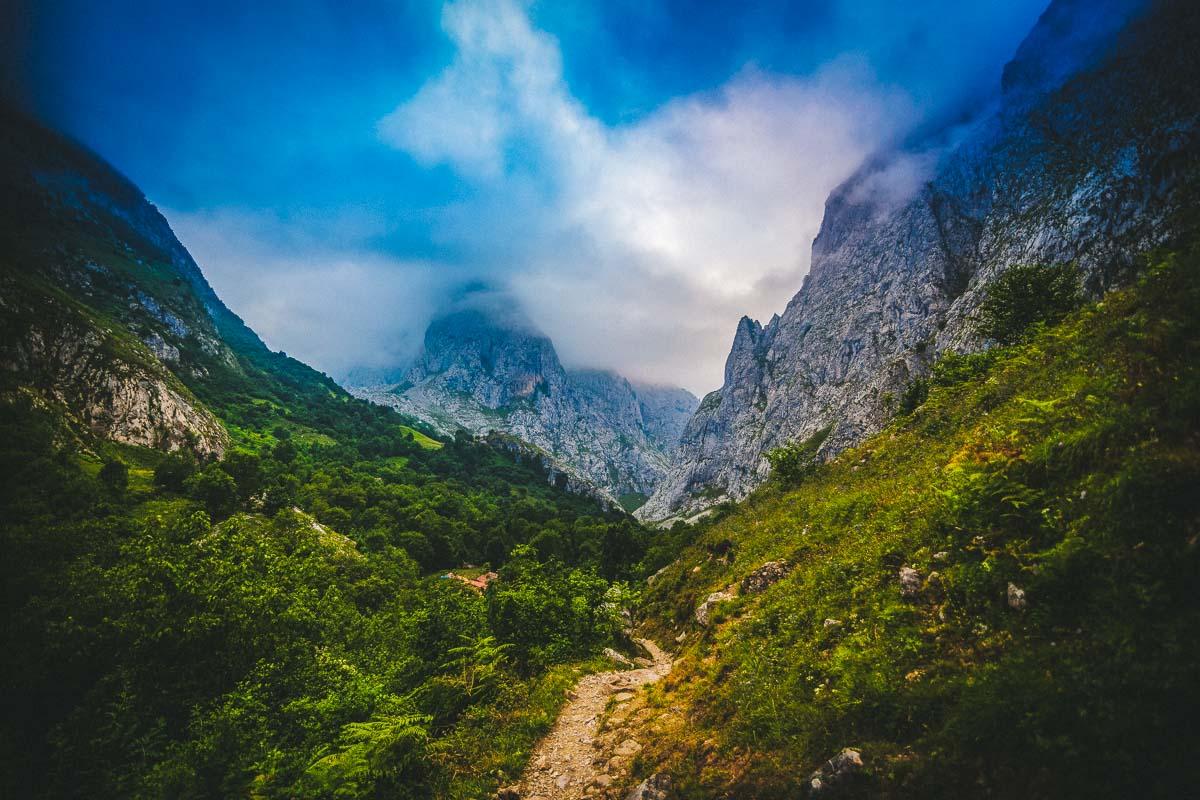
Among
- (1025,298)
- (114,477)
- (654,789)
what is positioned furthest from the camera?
(114,477)

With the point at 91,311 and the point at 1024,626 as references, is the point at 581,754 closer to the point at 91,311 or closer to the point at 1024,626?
the point at 1024,626

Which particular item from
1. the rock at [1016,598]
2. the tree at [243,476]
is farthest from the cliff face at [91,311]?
the rock at [1016,598]

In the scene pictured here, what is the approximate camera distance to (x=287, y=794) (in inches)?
356

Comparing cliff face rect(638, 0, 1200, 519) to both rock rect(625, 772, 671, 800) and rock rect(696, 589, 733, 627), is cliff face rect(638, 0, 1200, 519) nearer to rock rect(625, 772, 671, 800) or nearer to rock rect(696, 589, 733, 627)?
rock rect(696, 589, 733, 627)

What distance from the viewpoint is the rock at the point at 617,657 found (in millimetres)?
18594

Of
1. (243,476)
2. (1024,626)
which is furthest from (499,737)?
(243,476)

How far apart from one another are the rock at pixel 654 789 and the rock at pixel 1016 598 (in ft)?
22.6

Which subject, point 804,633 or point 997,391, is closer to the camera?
point 804,633

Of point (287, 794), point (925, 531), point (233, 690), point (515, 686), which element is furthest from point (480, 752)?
point (925, 531)

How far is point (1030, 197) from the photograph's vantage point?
129250mm

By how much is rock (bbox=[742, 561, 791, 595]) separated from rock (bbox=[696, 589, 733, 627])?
1451mm

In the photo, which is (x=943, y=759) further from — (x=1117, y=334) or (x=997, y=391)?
(x=997, y=391)

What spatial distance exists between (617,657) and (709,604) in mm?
4806

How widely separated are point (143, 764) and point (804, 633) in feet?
50.4
